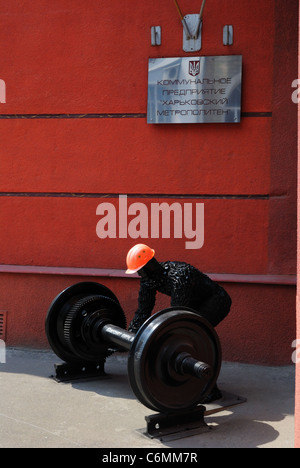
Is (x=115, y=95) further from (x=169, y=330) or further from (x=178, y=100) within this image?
(x=169, y=330)

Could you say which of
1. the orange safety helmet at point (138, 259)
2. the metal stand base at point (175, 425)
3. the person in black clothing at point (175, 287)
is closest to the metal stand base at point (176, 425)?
the metal stand base at point (175, 425)

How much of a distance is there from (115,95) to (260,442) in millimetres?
3740

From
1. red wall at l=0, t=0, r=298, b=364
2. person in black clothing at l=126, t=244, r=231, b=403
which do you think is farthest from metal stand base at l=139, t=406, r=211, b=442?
red wall at l=0, t=0, r=298, b=364

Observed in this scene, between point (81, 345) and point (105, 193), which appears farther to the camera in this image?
point (105, 193)

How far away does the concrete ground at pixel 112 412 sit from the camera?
3842mm

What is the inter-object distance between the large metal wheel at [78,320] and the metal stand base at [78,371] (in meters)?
0.06

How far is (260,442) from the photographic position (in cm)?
386

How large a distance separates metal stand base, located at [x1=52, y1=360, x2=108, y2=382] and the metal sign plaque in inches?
98.2

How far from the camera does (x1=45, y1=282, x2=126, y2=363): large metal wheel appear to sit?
16.3 feet

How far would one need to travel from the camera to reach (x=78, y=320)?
5.01 meters

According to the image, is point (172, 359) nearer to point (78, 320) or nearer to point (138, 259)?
point (138, 259)

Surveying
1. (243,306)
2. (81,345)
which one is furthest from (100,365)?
(243,306)

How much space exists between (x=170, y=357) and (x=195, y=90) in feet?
9.84

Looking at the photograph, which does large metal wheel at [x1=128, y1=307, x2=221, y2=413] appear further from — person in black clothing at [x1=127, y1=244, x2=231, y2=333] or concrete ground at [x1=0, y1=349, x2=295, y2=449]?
person in black clothing at [x1=127, y1=244, x2=231, y2=333]
